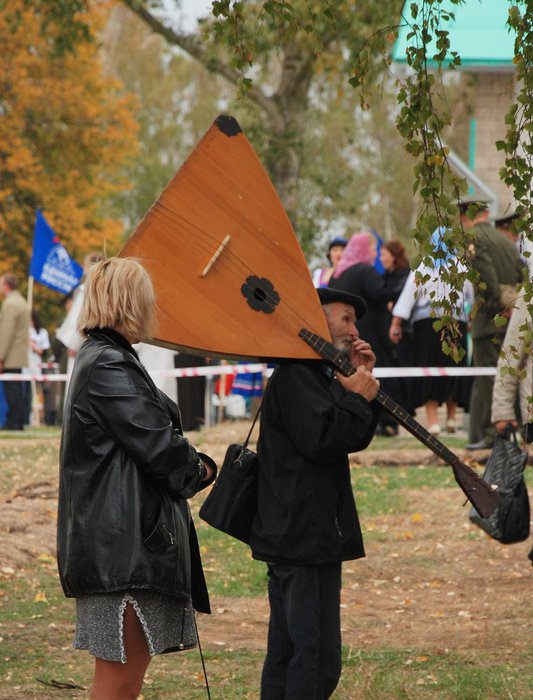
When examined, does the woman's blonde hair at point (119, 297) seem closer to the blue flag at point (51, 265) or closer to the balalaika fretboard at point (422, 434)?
the balalaika fretboard at point (422, 434)

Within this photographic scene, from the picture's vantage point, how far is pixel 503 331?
1184cm

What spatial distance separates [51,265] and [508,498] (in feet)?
48.1

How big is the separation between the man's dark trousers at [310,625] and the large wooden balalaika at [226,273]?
65 cm

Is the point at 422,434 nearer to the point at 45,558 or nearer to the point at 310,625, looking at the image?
the point at 310,625

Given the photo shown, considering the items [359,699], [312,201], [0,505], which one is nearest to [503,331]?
[0,505]

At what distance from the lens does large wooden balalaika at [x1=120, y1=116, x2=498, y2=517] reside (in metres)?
4.98

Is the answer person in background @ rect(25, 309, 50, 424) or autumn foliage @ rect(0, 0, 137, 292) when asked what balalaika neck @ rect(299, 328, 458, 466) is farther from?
autumn foliage @ rect(0, 0, 137, 292)

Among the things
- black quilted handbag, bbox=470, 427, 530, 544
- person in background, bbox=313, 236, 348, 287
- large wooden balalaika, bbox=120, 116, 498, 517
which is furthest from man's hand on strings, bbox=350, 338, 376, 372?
person in background, bbox=313, 236, 348, 287

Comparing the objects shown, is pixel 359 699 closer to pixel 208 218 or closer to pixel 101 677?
pixel 101 677

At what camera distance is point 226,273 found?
5062 mm

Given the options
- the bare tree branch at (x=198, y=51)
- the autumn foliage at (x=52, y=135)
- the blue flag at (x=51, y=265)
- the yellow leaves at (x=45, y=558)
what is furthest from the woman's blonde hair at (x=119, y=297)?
the autumn foliage at (x=52, y=135)

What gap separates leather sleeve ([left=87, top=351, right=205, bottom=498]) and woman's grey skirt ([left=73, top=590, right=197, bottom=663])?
0.37 m

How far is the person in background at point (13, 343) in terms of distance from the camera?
17.5 meters

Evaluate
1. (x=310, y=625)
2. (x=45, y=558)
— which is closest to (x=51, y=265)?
(x=45, y=558)
